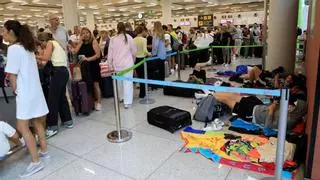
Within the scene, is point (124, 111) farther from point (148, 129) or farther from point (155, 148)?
point (155, 148)

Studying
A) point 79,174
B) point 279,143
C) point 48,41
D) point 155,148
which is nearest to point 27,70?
point 48,41

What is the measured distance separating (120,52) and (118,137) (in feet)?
5.25

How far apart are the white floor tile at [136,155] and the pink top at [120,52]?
1509 mm

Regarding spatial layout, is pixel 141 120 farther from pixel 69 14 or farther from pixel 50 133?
Answer: pixel 69 14

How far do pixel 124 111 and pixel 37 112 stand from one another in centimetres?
191

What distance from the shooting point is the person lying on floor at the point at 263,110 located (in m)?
3.07

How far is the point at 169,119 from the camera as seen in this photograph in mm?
3396

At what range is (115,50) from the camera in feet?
14.0

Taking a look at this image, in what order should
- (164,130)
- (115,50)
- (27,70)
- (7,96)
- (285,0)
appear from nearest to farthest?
(27,70)
(7,96)
(164,130)
(115,50)
(285,0)

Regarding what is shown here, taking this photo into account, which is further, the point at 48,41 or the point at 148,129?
the point at 148,129

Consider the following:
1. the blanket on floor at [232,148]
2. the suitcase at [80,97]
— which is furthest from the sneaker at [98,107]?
the blanket on floor at [232,148]

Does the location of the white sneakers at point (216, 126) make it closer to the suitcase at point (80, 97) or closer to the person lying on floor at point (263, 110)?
the person lying on floor at point (263, 110)

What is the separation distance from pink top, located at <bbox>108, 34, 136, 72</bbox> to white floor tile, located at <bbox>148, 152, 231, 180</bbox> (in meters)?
2.11

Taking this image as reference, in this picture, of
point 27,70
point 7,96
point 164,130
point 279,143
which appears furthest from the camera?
point 164,130
